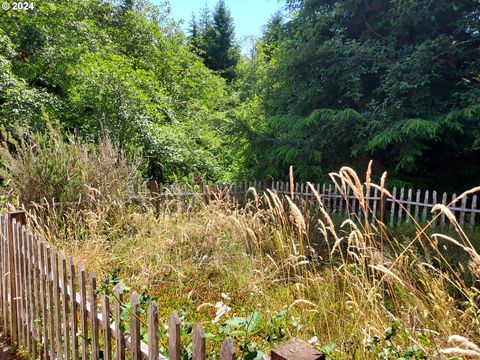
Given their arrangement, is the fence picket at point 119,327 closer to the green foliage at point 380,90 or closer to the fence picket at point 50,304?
the fence picket at point 50,304

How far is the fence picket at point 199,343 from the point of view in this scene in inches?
41.8

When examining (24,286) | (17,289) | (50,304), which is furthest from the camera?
(17,289)

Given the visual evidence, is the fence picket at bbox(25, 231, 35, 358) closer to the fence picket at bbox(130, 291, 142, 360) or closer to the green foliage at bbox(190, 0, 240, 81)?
the fence picket at bbox(130, 291, 142, 360)

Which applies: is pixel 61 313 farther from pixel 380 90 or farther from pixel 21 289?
pixel 380 90

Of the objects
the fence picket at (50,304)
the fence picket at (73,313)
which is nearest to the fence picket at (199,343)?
the fence picket at (73,313)

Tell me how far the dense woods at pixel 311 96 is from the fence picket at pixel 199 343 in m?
4.90

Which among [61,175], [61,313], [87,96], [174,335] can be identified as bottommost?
[61,313]

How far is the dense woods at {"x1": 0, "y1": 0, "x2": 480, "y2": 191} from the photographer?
6016mm

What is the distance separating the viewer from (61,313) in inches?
90.3

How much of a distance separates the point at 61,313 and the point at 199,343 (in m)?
1.67

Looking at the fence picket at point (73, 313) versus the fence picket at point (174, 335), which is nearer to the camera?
the fence picket at point (174, 335)

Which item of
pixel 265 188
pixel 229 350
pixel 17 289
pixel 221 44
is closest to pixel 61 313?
pixel 17 289

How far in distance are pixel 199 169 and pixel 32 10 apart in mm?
5655

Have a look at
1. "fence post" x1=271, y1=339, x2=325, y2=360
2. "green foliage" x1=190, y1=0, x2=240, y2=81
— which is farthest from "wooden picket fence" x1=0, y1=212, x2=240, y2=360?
"green foliage" x1=190, y1=0, x2=240, y2=81
